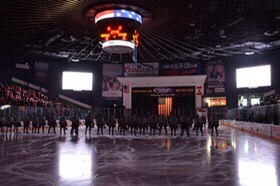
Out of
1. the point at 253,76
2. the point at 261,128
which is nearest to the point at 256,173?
the point at 261,128

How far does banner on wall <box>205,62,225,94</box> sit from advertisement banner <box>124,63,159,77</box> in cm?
743

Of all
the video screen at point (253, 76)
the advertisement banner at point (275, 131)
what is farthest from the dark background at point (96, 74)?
the advertisement banner at point (275, 131)

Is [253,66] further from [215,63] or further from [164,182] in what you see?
[164,182]

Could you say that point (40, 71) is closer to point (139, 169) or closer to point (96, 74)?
point (96, 74)

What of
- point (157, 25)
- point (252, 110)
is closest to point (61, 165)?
point (157, 25)

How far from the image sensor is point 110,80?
3925 centimetres

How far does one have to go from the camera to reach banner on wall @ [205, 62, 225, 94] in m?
37.2

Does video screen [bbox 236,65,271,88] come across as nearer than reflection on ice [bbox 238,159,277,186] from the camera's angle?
No

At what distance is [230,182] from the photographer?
616 centimetres

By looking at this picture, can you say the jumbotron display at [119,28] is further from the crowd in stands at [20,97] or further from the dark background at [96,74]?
the dark background at [96,74]

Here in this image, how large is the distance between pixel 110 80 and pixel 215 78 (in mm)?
13911

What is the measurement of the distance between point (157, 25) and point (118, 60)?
21.2m

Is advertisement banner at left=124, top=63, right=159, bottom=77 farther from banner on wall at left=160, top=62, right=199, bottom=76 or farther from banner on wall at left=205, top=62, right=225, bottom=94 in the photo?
banner on wall at left=205, top=62, right=225, bottom=94

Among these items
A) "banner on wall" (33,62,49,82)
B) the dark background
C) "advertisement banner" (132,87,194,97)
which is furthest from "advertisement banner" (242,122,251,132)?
"banner on wall" (33,62,49,82)
